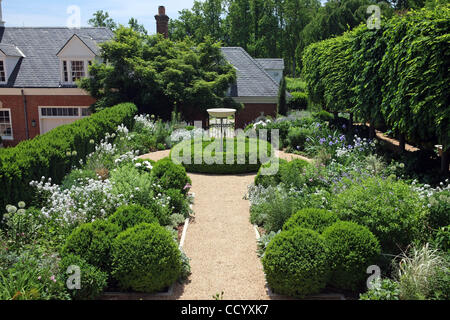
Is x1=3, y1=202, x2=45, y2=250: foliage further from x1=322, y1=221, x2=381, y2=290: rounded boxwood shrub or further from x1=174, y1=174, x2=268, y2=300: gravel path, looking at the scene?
x1=322, y1=221, x2=381, y2=290: rounded boxwood shrub

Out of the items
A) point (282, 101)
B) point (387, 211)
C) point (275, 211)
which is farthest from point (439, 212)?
point (282, 101)

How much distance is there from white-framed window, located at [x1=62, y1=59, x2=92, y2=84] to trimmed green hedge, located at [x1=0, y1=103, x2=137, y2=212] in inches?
368

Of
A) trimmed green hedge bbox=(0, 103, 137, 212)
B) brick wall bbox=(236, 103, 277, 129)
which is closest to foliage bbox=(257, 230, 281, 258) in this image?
trimmed green hedge bbox=(0, 103, 137, 212)

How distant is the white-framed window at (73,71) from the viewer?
22875mm

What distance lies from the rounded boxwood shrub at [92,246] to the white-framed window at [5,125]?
20.2 meters

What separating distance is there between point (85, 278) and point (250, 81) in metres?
20.7

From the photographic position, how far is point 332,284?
6.30 m

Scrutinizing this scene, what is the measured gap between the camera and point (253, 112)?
2444 centimetres

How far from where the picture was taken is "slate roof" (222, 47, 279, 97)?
24297 mm

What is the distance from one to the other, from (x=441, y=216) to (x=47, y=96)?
72.0 ft

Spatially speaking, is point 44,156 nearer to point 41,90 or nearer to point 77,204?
point 77,204

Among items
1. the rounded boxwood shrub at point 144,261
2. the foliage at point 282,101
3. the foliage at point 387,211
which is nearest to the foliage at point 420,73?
the foliage at point 387,211
